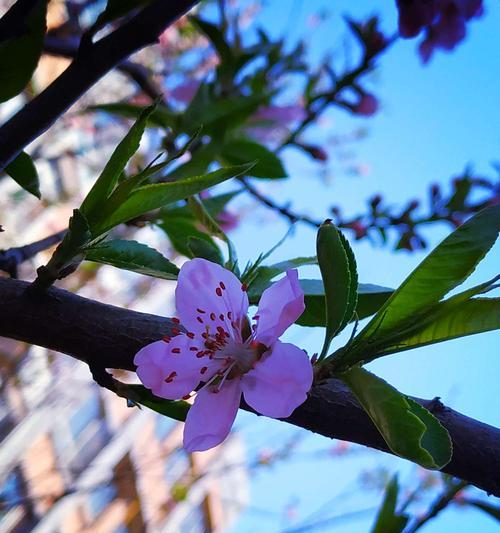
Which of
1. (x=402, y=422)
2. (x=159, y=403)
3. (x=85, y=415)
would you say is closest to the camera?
(x=402, y=422)

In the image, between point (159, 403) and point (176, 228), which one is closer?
point (159, 403)

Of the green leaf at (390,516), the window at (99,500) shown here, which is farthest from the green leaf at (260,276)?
the window at (99,500)

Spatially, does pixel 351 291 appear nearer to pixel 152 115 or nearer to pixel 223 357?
pixel 223 357

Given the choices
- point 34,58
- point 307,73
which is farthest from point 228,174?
point 307,73

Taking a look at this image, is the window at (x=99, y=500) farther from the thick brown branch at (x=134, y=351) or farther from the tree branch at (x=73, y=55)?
the thick brown branch at (x=134, y=351)

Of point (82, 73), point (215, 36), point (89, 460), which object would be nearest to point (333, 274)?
point (82, 73)

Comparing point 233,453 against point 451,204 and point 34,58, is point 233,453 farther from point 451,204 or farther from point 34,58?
point 34,58
